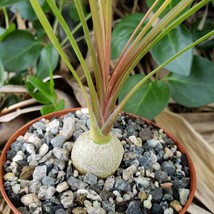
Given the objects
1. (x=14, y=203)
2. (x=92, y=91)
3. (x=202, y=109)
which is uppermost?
(x=92, y=91)

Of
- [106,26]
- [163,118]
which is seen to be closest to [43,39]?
[163,118]

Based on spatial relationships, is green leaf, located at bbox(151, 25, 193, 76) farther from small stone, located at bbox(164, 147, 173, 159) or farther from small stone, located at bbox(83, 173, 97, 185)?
small stone, located at bbox(83, 173, 97, 185)

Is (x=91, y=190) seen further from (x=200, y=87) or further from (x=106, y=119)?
(x=200, y=87)

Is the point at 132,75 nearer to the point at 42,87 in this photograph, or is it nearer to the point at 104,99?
the point at 42,87

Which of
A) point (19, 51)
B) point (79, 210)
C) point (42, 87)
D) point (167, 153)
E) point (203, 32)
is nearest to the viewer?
point (79, 210)

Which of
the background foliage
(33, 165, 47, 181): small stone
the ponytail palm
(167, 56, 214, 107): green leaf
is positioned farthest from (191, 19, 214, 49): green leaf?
(33, 165, 47, 181): small stone

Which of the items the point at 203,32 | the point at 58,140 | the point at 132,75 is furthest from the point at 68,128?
the point at 203,32
